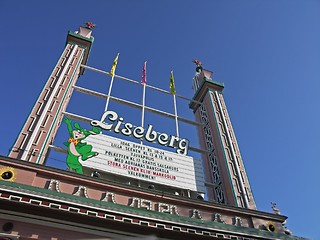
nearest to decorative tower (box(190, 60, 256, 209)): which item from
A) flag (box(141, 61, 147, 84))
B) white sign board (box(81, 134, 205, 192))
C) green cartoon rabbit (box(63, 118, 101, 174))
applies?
white sign board (box(81, 134, 205, 192))

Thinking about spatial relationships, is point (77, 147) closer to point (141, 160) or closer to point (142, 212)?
point (141, 160)

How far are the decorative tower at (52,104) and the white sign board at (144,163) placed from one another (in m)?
2.04

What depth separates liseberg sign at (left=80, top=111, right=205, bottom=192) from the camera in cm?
1465

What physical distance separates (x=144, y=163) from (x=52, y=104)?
5.75 m

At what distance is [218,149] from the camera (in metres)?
18.3

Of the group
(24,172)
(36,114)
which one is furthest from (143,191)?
(36,114)

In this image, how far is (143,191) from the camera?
12.8m

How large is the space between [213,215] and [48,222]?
719 centimetres

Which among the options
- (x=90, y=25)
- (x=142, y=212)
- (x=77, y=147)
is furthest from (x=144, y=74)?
(x=142, y=212)

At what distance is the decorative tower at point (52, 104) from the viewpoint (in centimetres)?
1270

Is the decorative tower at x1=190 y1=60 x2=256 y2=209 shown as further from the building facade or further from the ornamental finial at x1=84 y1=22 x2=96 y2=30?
the ornamental finial at x1=84 y1=22 x2=96 y2=30

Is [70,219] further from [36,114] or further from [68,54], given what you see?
[68,54]

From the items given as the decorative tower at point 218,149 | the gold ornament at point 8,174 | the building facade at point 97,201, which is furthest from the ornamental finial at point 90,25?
the gold ornament at point 8,174

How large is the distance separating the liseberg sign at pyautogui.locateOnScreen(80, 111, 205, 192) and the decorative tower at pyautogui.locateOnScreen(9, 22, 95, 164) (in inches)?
79.0
